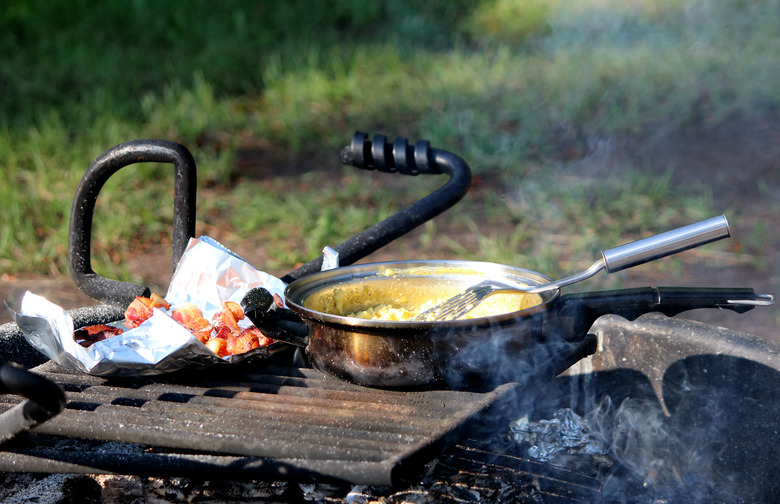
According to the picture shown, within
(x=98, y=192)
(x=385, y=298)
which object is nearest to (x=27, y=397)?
(x=385, y=298)

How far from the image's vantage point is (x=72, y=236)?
1.74 m

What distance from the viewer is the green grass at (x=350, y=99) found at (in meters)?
3.95

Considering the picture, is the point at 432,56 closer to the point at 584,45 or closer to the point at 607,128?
the point at 584,45

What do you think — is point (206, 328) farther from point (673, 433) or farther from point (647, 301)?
point (673, 433)

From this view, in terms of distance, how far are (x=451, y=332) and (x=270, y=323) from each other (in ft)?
1.25

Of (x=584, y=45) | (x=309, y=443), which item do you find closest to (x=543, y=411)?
(x=309, y=443)

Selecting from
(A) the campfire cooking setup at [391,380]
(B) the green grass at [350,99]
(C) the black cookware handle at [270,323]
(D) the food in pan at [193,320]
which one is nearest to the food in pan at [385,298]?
(A) the campfire cooking setup at [391,380]

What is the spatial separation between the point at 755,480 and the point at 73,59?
6312 millimetres

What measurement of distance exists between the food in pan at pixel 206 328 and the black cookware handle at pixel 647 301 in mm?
615

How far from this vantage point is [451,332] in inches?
44.8

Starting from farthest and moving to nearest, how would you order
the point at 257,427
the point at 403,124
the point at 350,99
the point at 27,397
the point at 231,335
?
1. the point at 350,99
2. the point at 403,124
3. the point at 231,335
4. the point at 257,427
5. the point at 27,397

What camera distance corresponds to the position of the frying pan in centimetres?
115

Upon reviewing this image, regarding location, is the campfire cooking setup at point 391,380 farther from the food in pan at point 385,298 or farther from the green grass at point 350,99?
the green grass at point 350,99

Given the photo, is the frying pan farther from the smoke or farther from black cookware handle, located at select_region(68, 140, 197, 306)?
black cookware handle, located at select_region(68, 140, 197, 306)
